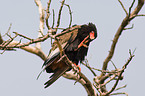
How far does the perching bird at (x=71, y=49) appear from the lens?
17.6 ft

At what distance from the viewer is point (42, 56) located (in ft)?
24.5

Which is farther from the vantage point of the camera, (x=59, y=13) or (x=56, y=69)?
(x=56, y=69)

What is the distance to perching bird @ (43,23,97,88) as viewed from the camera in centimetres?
537

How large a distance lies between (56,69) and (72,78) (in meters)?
1.66

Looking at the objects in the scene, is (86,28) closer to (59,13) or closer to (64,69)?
(64,69)

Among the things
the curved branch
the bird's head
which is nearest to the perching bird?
the bird's head

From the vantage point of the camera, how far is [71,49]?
5469mm

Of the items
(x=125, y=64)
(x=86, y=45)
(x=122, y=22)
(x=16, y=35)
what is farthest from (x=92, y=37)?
(x=16, y=35)

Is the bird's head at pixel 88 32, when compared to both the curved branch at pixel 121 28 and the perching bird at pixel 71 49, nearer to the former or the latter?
the perching bird at pixel 71 49

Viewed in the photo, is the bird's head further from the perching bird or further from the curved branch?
the curved branch

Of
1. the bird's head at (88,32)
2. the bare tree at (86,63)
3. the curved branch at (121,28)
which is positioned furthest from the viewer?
the curved branch at (121,28)

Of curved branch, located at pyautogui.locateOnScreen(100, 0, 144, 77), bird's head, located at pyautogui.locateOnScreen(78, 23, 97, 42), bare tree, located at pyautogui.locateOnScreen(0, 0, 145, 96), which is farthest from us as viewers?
curved branch, located at pyautogui.locateOnScreen(100, 0, 144, 77)

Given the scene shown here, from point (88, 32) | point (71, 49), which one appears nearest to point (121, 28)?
point (88, 32)

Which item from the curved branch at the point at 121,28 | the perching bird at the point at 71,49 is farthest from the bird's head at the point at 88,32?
the curved branch at the point at 121,28
